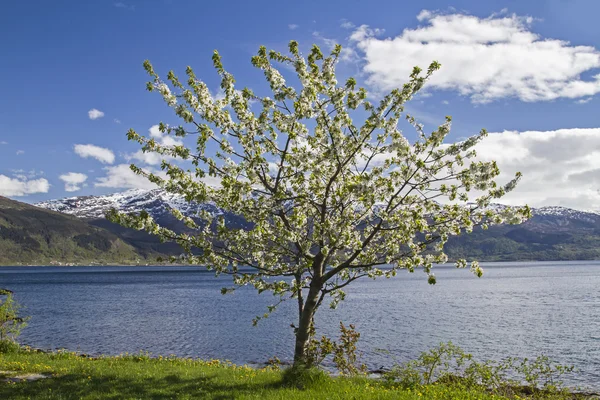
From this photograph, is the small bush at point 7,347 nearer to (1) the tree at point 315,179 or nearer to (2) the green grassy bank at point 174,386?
(2) the green grassy bank at point 174,386

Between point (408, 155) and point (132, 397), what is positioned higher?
point (408, 155)

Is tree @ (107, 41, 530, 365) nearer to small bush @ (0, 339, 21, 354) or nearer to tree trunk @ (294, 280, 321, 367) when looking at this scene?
tree trunk @ (294, 280, 321, 367)

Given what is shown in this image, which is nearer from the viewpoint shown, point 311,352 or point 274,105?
point 274,105

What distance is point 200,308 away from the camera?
301ft

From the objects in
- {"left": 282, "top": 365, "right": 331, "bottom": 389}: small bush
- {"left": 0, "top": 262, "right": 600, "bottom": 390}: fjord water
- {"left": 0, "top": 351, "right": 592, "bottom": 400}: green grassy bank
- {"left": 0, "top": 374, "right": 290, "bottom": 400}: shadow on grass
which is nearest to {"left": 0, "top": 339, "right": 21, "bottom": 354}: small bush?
{"left": 0, "top": 351, "right": 592, "bottom": 400}: green grassy bank

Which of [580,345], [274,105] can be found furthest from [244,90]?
[580,345]

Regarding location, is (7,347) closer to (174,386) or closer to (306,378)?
(174,386)

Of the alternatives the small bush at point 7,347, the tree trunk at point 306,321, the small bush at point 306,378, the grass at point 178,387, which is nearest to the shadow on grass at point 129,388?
the grass at point 178,387

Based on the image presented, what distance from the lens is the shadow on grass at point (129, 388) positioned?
54.2 feet

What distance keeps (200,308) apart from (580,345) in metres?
63.6

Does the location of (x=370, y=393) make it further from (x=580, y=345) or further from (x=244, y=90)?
(x=580, y=345)

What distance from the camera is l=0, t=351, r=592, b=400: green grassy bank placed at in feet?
53.6

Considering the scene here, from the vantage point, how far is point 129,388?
59.0 ft

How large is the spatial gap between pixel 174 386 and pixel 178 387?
12.6 inches
